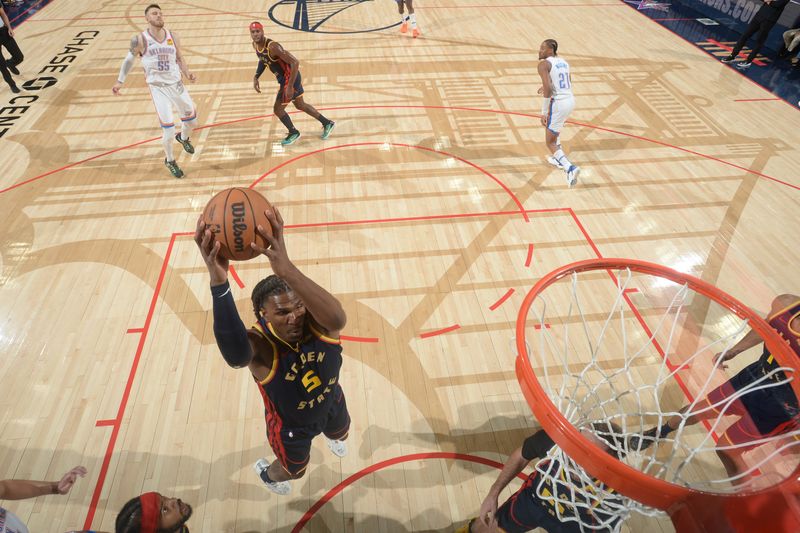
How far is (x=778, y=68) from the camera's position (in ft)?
29.7

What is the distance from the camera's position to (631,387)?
3.62m

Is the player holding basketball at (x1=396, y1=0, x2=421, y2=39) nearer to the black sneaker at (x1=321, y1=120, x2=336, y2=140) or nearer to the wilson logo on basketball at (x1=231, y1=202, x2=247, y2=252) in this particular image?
the black sneaker at (x1=321, y1=120, x2=336, y2=140)

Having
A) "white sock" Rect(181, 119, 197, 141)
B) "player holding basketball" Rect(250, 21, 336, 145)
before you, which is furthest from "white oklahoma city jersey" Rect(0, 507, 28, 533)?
"player holding basketball" Rect(250, 21, 336, 145)

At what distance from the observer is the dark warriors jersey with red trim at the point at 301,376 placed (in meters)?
2.20

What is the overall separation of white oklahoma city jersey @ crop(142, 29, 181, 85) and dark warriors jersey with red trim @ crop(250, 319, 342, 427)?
14.7ft

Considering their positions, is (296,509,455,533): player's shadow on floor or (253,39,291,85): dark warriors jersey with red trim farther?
(253,39,291,85): dark warriors jersey with red trim

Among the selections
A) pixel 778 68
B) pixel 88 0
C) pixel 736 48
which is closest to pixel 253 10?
pixel 88 0

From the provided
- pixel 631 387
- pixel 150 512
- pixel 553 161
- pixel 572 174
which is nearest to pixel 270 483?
pixel 150 512

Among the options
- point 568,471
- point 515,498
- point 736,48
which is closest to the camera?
point 568,471

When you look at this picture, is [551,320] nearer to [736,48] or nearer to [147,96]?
[147,96]

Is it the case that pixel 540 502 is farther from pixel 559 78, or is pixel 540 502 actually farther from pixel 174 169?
pixel 174 169

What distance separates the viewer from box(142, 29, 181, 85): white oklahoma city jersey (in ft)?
17.1

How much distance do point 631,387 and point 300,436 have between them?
256 centimetres

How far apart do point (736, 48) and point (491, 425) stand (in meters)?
9.68
